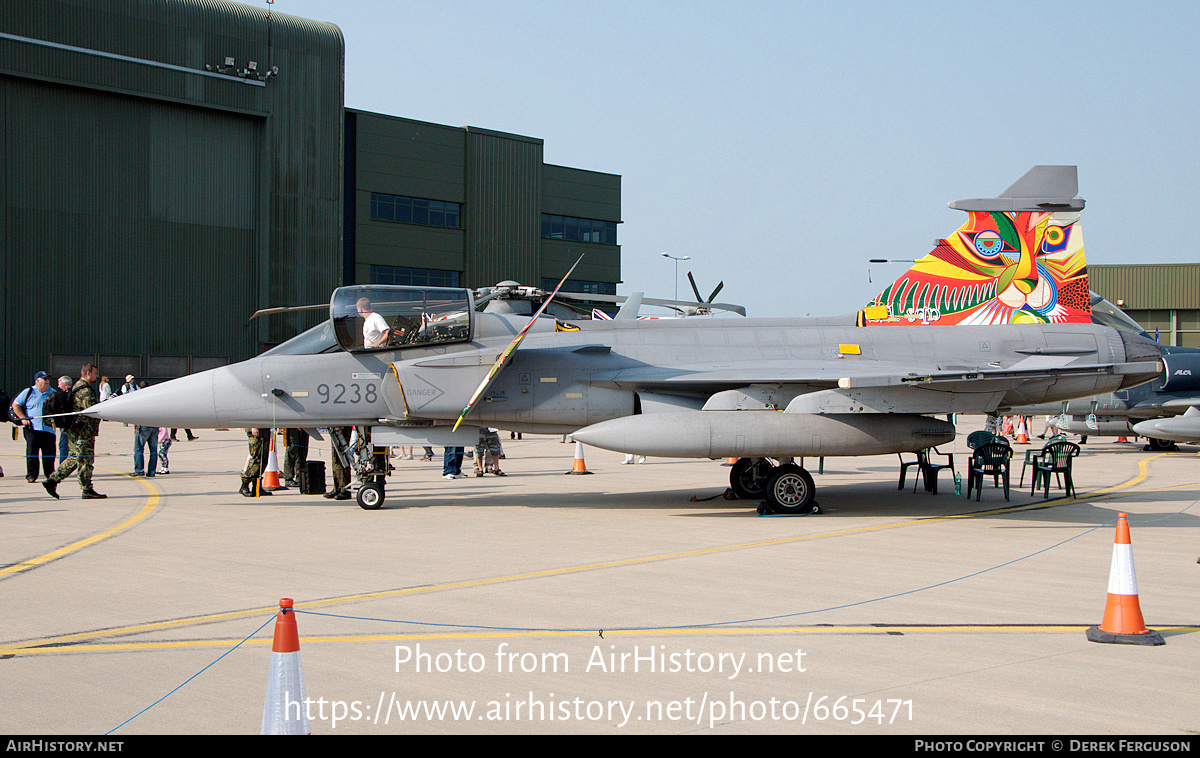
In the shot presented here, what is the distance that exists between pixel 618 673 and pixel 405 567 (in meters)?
3.72

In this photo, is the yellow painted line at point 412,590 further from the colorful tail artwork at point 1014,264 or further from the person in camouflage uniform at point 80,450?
the person in camouflage uniform at point 80,450

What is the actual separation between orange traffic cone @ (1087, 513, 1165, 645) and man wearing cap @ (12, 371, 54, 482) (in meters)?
15.2

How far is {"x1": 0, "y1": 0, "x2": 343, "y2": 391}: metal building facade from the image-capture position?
A: 134ft

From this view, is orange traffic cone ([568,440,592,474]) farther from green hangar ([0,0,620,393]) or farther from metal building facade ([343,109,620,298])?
metal building facade ([343,109,620,298])

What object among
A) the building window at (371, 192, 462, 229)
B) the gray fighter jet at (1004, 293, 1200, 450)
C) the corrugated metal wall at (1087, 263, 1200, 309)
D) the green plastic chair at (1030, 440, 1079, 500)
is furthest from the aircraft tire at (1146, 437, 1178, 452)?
the building window at (371, 192, 462, 229)

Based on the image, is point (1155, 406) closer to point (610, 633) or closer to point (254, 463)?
point (254, 463)

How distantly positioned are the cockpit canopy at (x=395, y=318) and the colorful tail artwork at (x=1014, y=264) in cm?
611

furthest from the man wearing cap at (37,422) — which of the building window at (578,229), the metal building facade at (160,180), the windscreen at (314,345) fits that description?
the building window at (578,229)

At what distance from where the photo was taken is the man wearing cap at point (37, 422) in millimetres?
15155

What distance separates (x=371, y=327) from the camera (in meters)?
12.1

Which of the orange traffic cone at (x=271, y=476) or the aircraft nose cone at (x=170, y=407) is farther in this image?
the orange traffic cone at (x=271, y=476)

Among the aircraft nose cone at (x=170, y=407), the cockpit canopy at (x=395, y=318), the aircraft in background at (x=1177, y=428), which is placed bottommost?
the aircraft in background at (x=1177, y=428)

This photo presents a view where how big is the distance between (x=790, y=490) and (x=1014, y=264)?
501 cm

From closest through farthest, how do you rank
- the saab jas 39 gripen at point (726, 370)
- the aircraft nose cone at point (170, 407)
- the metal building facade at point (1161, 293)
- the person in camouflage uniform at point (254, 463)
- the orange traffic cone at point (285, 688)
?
1. the orange traffic cone at point (285, 688)
2. the saab jas 39 gripen at point (726, 370)
3. the aircraft nose cone at point (170, 407)
4. the person in camouflage uniform at point (254, 463)
5. the metal building facade at point (1161, 293)
